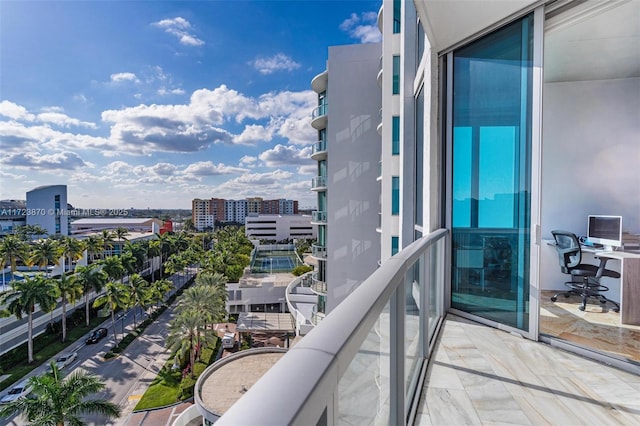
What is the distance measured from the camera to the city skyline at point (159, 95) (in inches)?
1267

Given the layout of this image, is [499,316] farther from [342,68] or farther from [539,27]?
[342,68]

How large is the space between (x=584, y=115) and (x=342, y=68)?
10.4 metres

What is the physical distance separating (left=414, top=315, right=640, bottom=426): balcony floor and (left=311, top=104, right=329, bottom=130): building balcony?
13459mm

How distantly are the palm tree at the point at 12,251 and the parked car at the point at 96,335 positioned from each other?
398 inches

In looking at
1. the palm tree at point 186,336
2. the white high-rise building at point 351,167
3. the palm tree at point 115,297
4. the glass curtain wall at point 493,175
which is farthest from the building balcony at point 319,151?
the palm tree at point 115,297

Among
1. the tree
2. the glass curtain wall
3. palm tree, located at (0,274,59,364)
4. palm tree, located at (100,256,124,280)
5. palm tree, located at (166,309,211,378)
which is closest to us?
the glass curtain wall

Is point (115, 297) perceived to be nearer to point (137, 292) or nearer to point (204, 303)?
point (137, 292)

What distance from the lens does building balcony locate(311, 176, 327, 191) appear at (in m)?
15.1

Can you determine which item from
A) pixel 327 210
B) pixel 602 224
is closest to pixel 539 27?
pixel 602 224

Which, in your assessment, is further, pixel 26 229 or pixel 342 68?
pixel 26 229

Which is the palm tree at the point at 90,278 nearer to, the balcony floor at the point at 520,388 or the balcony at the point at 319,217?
the balcony at the point at 319,217

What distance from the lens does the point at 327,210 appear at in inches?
573

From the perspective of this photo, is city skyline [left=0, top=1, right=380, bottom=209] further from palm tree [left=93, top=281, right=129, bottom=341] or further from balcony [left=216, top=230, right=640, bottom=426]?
balcony [left=216, top=230, right=640, bottom=426]

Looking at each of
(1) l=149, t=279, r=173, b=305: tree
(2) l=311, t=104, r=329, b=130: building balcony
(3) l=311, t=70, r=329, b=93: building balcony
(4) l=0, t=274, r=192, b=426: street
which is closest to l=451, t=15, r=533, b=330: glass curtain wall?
(2) l=311, t=104, r=329, b=130: building balcony
